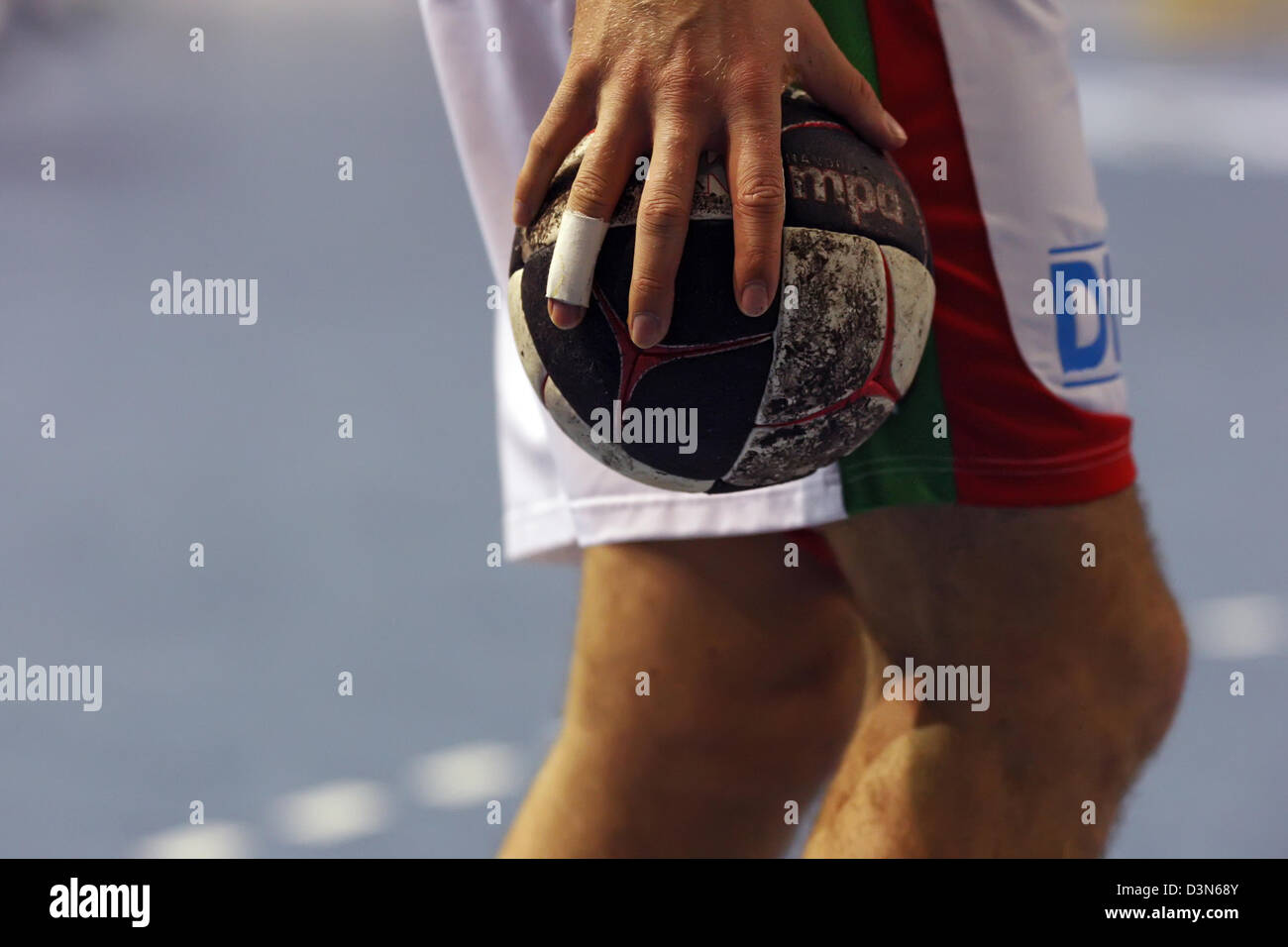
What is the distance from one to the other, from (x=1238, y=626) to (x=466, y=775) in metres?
1.44

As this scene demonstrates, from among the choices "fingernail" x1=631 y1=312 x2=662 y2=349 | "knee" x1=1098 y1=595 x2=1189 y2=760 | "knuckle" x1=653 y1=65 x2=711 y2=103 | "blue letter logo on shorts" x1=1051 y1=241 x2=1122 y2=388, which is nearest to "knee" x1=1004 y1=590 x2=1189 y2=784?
Result: "knee" x1=1098 y1=595 x2=1189 y2=760

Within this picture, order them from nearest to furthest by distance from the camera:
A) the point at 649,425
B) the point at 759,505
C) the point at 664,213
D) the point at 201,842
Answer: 1. the point at 664,213
2. the point at 649,425
3. the point at 759,505
4. the point at 201,842

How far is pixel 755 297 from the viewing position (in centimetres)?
129

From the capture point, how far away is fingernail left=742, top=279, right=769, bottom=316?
4.23 feet

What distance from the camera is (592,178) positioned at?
1306 mm

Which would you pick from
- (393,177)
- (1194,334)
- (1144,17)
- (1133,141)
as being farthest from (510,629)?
(1144,17)

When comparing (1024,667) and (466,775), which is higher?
(1024,667)

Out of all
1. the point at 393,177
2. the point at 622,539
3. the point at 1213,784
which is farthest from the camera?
the point at 393,177

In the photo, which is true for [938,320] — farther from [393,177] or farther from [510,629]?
[393,177]

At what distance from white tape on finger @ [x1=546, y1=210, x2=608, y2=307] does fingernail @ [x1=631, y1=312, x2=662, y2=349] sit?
2.2 inches

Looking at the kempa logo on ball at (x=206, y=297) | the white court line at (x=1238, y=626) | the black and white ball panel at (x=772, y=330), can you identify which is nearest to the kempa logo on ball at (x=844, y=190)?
the black and white ball panel at (x=772, y=330)

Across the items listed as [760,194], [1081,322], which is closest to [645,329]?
[760,194]

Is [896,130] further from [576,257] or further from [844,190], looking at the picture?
[576,257]

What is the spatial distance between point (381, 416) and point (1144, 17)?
5629mm
